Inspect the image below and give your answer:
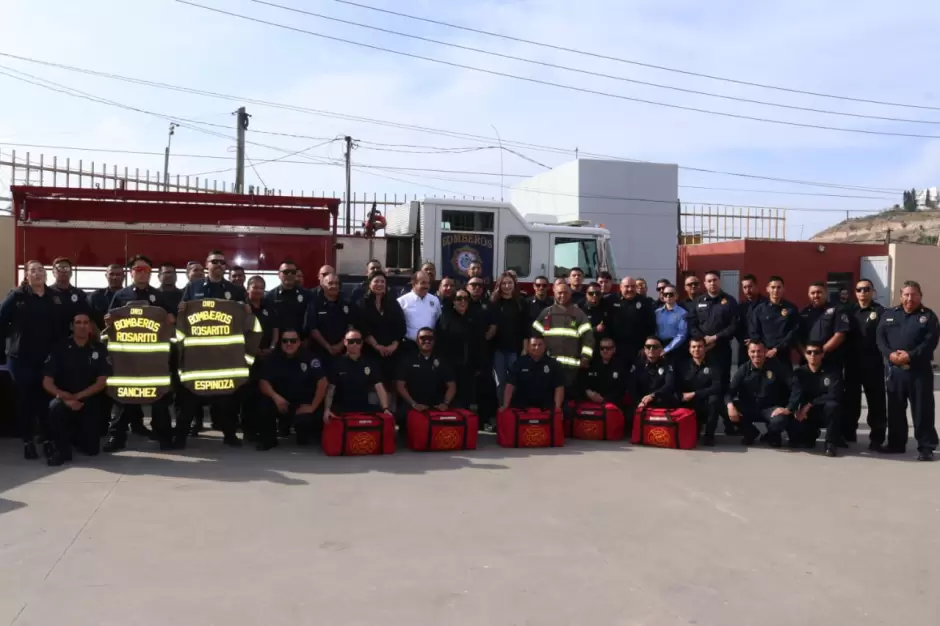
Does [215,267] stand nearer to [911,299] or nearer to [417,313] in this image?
[417,313]

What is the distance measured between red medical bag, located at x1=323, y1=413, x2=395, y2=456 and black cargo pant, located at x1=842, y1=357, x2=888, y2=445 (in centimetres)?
512

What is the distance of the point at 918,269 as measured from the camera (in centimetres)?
1938

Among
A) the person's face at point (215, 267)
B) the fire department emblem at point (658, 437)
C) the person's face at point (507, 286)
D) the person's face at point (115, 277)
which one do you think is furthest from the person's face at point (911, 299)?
the person's face at point (115, 277)

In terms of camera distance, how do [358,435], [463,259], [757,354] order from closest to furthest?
[358,435], [757,354], [463,259]

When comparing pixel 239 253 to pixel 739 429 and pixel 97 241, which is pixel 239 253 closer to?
pixel 97 241

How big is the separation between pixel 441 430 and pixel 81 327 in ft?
11.9

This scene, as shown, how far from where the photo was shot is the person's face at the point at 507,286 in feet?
30.4

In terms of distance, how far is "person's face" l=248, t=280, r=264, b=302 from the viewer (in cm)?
845

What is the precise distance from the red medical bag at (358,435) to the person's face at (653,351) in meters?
3.00

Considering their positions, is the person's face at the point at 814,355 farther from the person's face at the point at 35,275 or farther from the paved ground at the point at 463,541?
the person's face at the point at 35,275

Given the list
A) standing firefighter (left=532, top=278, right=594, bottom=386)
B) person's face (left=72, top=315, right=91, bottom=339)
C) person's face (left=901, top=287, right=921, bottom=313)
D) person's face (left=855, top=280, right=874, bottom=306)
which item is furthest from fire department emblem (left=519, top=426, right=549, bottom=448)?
person's face (left=72, top=315, right=91, bottom=339)

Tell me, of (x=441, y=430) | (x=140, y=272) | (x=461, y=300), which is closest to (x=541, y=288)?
(x=461, y=300)

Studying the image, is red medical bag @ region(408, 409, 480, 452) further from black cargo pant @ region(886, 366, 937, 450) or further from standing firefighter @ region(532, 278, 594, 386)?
black cargo pant @ region(886, 366, 937, 450)

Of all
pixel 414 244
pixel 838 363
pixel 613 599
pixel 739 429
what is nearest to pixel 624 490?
pixel 613 599
